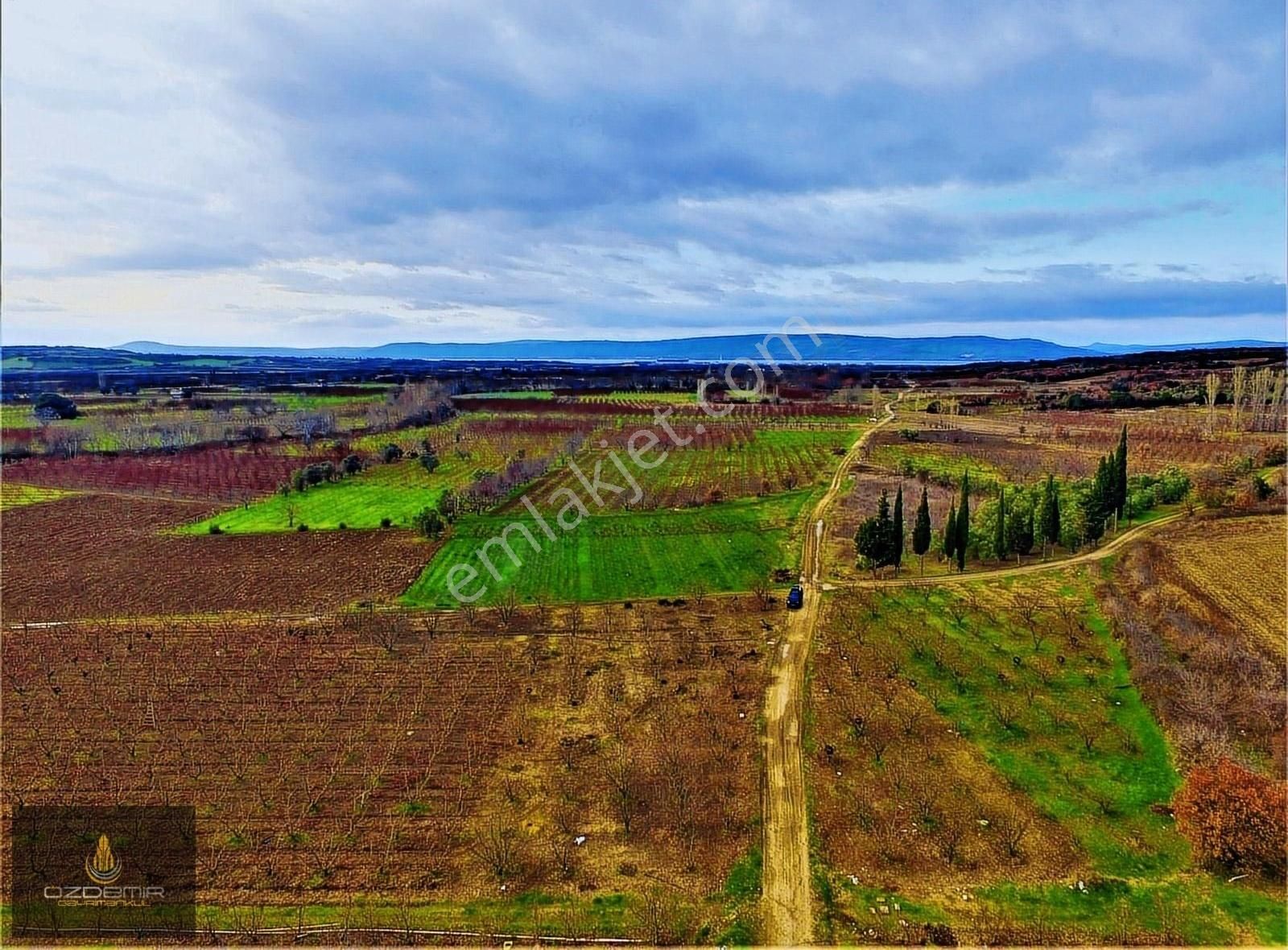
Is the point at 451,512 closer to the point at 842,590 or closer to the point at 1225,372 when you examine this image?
the point at 842,590

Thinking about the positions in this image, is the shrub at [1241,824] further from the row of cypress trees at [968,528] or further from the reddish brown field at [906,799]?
the row of cypress trees at [968,528]

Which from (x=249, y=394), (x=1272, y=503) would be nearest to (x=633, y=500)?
(x=1272, y=503)

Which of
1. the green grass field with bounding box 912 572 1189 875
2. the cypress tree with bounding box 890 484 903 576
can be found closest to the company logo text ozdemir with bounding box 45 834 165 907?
the green grass field with bounding box 912 572 1189 875

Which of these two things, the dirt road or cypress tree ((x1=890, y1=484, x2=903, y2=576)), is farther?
cypress tree ((x1=890, y1=484, x2=903, y2=576))

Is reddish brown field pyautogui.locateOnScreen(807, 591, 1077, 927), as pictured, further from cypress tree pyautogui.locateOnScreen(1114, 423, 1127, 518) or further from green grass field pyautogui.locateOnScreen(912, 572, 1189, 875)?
cypress tree pyautogui.locateOnScreen(1114, 423, 1127, 518)

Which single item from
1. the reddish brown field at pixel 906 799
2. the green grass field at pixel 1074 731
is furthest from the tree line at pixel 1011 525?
the reddish brown field at pixel 906 799

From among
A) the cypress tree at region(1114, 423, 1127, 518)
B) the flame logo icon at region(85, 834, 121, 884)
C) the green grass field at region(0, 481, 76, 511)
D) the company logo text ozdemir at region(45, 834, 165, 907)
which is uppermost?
the cypress tree at region(1114, 423, 1127, 518)

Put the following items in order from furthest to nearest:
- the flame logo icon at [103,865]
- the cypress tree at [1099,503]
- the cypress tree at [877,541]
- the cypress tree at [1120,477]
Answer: the cypress tree at [1120,477]
the cypress tree at [1099,503]
the cypress tree at [877,541]
the flame logo icon at [103,865]
